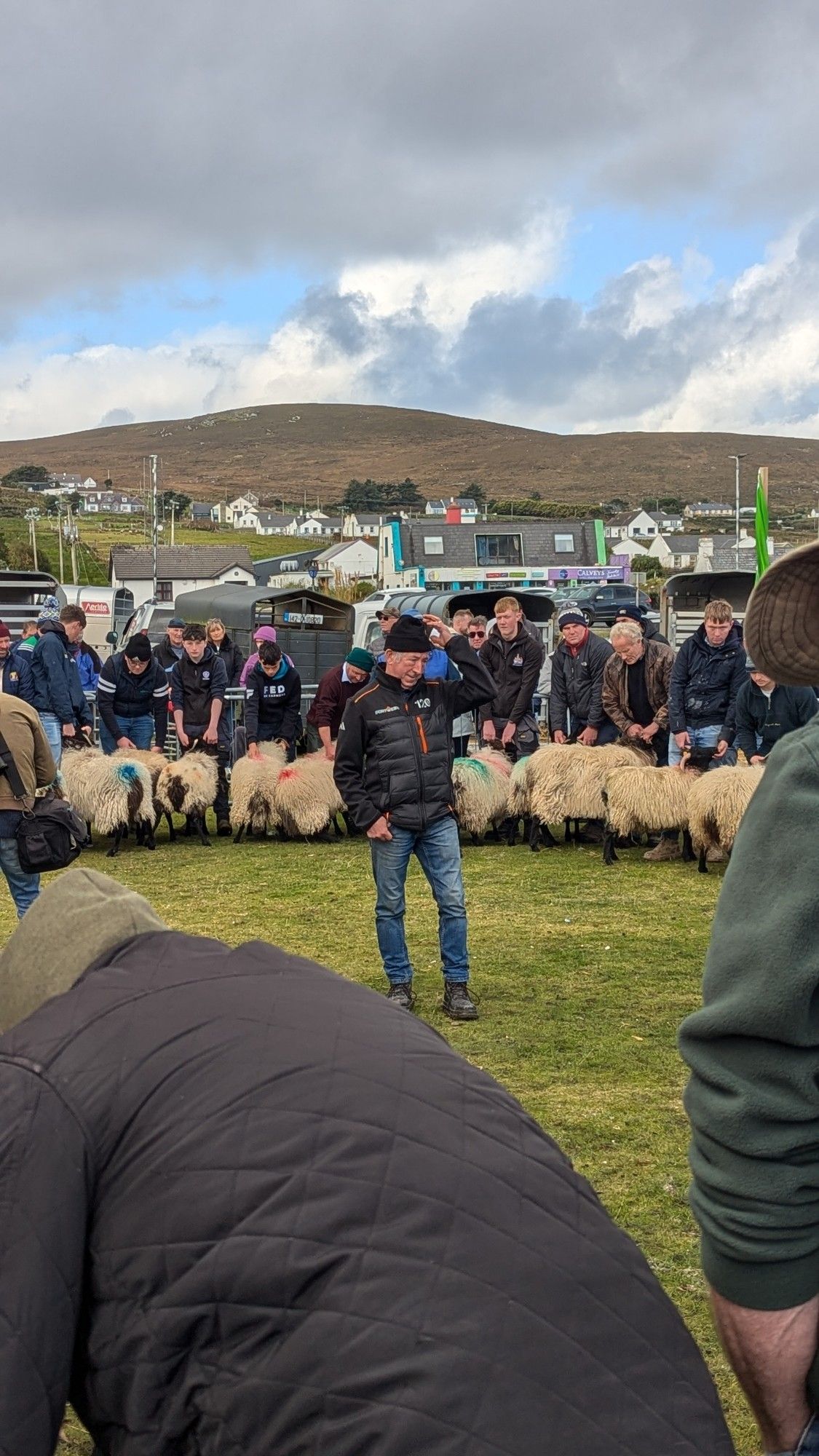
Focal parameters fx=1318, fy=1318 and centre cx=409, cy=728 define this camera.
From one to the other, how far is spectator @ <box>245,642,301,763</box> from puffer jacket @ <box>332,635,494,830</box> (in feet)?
19.9

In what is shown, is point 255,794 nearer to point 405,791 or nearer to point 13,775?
point 13,775

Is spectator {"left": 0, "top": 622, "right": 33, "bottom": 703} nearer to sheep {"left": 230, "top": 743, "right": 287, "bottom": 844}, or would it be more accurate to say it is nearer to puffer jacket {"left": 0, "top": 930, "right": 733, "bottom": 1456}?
sheep {"left": 230, "top": 743, "right": 287, "bottom": 844}

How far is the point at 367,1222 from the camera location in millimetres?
1611

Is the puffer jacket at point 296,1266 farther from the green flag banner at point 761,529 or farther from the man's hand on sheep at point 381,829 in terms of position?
the green flag banner at point 761,529

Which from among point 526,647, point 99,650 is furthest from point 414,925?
point 99,650

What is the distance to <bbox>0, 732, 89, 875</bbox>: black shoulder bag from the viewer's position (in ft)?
26.0

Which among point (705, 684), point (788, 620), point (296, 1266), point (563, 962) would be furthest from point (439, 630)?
point (296, 1266)

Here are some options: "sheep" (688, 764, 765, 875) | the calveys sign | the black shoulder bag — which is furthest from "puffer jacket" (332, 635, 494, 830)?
the calveys sign

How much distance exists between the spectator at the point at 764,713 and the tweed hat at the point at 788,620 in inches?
356

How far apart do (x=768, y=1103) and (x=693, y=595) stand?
19.1m

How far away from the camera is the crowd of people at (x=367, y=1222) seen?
1.57 metres

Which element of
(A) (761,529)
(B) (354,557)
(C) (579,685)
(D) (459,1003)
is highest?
(B) (354,557)

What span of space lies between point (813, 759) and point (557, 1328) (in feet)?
2.55

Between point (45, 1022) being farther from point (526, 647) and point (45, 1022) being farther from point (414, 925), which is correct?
point (526, 647)
